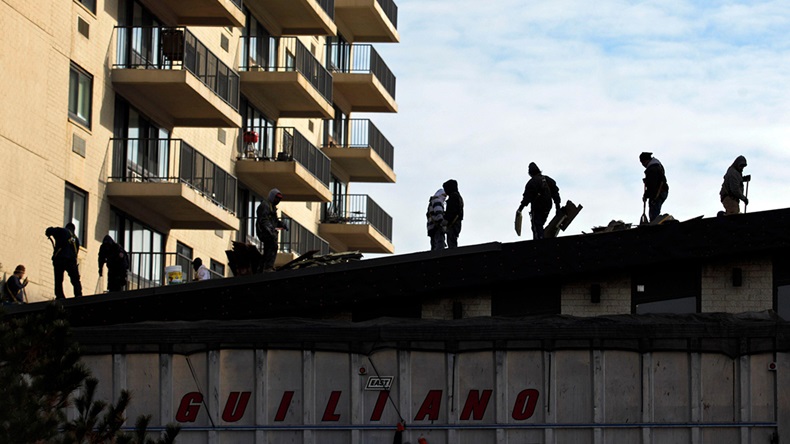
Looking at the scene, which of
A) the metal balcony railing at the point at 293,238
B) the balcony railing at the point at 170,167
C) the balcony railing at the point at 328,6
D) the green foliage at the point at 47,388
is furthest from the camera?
the balcony railing at the point at 328,6

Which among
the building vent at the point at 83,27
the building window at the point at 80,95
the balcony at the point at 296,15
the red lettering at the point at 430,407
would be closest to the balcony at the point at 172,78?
the building window at the point at 80,95

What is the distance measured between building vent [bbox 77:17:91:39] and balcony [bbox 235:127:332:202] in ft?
34.8

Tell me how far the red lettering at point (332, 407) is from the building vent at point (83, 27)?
15791 millimetres

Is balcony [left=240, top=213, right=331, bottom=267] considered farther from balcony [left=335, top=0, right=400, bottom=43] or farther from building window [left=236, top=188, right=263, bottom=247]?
balcony [left=335, top=0, right=400, bottom=43]

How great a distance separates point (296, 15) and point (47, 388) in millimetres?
30636

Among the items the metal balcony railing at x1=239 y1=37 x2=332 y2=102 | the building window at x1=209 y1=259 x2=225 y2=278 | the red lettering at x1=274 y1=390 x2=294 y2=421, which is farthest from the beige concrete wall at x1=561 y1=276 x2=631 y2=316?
the metal balcony railing at x1=239 y1=37 x2=332 y2=102

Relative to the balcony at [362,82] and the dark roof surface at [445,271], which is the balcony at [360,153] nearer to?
the balcony at [362,82]

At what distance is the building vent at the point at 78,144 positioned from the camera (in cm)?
3491

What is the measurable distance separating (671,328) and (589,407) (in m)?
1.32

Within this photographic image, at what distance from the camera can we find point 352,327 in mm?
21609

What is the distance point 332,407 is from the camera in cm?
2144

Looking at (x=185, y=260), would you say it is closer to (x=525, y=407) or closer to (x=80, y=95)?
(x=80, y=95)

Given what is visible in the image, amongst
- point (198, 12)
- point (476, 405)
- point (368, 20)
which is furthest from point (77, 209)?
point (368, 20)

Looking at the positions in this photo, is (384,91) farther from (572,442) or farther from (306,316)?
(572,442)
